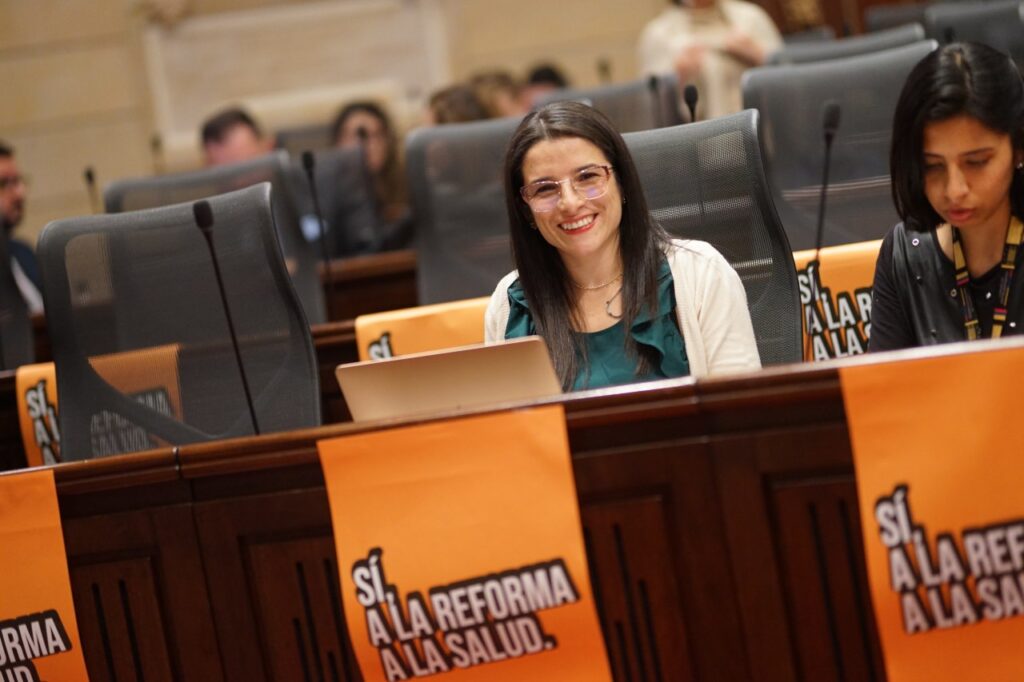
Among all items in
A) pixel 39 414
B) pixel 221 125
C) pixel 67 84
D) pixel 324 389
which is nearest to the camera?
pixel 39 414

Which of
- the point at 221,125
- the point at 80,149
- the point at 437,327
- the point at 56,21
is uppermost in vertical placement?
the point at 56,21

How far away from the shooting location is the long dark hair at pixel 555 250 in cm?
216

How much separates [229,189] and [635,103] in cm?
117

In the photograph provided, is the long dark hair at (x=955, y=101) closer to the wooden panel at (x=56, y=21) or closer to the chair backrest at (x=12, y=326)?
the chair backrest at (x=12, y=326)

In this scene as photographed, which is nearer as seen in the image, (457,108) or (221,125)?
(457,108)

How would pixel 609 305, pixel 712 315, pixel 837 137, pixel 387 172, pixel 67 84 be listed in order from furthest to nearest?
pixel 67 84 < pixel 387 172 < pixel 837 137 < pixel 609 305 < pixel 712 315

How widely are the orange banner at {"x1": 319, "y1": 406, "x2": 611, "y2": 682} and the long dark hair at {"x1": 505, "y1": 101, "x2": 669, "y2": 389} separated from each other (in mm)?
531

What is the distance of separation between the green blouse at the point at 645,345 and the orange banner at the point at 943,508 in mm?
653

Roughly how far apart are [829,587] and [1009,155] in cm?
75

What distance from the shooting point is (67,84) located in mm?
6852

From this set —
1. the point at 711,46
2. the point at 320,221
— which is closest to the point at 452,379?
the point at 320,221

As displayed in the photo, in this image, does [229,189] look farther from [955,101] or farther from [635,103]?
[955,101]

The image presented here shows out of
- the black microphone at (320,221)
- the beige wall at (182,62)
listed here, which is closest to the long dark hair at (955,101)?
the black microphone at (320,221)

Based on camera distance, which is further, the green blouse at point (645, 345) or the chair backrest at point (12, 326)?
the chair backrest at point (12, 326)
